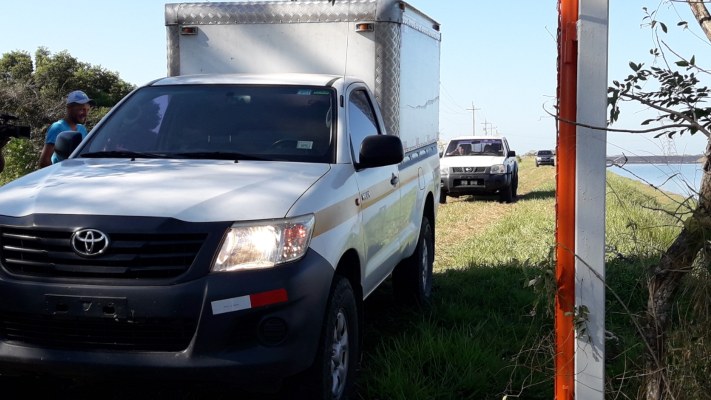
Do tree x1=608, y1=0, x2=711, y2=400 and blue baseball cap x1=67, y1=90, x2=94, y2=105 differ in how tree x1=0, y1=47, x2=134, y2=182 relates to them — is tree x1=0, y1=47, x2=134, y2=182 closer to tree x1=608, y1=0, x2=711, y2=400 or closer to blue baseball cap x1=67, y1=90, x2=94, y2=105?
blue baseball cap x1=67, y1=90, x2=94, y2=105

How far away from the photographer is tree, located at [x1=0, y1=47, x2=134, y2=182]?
28.1m

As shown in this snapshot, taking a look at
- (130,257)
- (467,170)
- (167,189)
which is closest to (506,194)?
(467,170)

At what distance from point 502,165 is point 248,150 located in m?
14.7

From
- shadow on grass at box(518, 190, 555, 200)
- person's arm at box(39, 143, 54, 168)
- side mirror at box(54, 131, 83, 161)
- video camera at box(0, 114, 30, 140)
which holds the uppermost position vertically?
video camera at box(0, 114, 30, 140)

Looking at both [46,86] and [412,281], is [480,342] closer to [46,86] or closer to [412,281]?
[412,281]

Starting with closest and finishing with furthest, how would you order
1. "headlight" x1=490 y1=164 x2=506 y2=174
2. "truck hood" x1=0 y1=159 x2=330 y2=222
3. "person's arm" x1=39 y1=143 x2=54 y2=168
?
"truck hood" x1=0 y1=159 x2=330 y2=222
"person's arm" x1=39 y1=143 x2=54 y2=168
"headlight" x1=490 y1=164 x2=506 y2=174

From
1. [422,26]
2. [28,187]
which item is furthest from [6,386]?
[422,26]

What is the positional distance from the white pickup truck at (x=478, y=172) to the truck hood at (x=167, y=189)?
14.5 meters

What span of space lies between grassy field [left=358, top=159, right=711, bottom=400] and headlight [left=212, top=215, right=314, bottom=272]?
3.69 feet

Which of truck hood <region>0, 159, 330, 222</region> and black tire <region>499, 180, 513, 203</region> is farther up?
truck hood <region>0, 159, 330, 222</region>

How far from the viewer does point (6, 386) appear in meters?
4.29

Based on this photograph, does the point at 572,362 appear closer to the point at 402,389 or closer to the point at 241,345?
the point at 402,389

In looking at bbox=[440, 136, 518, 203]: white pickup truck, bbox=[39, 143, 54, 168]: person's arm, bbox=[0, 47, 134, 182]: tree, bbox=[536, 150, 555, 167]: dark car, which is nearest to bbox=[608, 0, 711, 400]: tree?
bbox=[39, 143, 54, 168]: person's arm

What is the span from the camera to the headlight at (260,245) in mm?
3398
